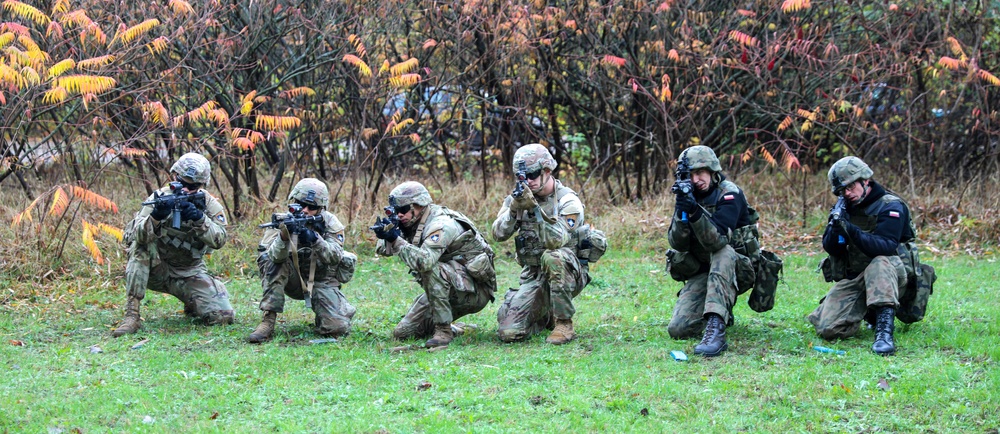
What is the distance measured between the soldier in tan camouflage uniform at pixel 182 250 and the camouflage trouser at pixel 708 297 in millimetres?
3867

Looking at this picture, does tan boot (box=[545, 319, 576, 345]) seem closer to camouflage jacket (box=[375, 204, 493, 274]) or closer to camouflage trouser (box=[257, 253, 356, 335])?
camouflage jacket (box=[375, 204, 493, 274])

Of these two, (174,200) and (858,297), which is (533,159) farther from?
(174,200)

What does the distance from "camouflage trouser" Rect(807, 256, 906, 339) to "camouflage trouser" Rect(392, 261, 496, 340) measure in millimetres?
2544

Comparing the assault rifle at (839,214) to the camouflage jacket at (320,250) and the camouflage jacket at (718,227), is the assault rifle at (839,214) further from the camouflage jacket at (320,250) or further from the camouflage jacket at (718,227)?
the camouflage jacket at (320,250)

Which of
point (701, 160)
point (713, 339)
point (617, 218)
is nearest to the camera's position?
point (713, 339)

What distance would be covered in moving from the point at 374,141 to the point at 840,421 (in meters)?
9.41

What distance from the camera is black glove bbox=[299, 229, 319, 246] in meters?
6.97

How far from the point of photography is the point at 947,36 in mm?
12484

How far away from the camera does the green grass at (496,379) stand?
500 cm

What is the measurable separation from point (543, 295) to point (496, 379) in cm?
146

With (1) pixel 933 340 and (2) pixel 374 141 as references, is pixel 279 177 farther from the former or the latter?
(1) pixel 933 340

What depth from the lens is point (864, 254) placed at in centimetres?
674

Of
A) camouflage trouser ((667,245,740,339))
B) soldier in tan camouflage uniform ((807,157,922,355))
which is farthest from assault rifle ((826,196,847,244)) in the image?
camouflage trouser ((667,245,740,339))

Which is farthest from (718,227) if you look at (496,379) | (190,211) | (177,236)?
(177,236)
